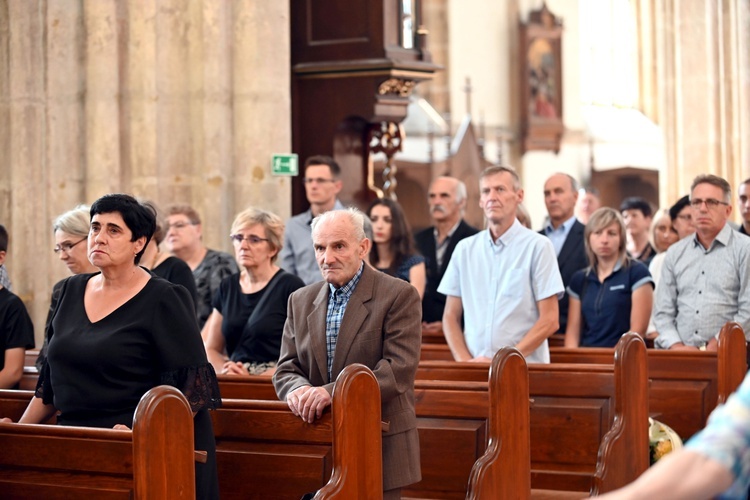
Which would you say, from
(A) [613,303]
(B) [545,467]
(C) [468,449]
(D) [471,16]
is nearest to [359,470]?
(C) [468,449]

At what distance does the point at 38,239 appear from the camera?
747 cm

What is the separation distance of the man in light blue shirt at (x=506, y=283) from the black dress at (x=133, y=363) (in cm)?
195

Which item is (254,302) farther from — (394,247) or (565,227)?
(565,227)

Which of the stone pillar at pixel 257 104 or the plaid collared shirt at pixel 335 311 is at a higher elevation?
the stone pillar at pixel 257 104

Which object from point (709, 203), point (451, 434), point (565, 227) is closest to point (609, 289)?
point (709, 203)

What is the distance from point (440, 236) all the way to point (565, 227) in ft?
2.41

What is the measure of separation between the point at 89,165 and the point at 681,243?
3695 mm

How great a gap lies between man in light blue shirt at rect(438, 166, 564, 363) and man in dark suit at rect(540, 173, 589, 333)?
1.31 m

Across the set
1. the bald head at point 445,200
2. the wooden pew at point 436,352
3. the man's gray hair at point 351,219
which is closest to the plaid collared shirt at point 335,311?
the man's gray hair at point 351,219

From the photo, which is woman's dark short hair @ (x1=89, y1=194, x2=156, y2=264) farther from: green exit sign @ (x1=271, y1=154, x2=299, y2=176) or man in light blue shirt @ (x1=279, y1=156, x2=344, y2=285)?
green exit sign @ (x1=271, y1=154, x2=299, y2=176)

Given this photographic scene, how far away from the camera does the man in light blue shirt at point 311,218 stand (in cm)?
685

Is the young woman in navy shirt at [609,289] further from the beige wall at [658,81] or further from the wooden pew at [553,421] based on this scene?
the beige wall at [658,81]

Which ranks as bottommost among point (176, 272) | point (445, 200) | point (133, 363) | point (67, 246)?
point (133, 363)

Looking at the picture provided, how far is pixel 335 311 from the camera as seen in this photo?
397 centimetres
